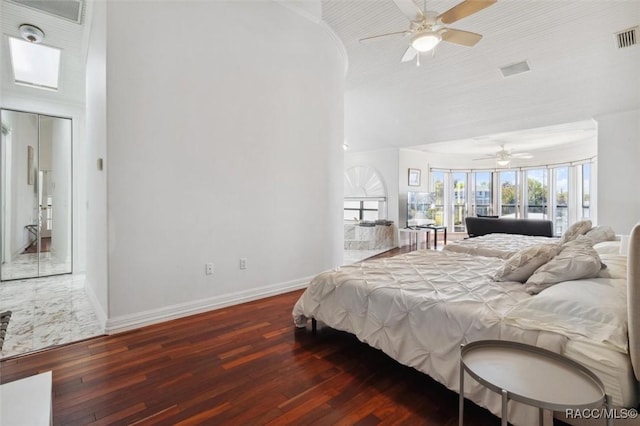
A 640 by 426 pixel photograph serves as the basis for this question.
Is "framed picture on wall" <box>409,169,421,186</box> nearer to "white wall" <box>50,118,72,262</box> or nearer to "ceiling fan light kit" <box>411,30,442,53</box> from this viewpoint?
"ceiling fan light kit" <box>411,30,442,53</box>

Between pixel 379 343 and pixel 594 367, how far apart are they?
43.5 inches

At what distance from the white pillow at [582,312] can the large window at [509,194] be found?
9237mm

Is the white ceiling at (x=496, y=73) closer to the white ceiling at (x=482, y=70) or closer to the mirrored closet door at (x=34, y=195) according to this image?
the white ceiling at (x=482, y=70)

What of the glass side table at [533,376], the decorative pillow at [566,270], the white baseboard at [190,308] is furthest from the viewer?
the white baseboard at [190,308]

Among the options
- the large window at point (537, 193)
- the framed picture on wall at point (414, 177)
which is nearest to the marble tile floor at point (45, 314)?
the framed picture on wall at point (414, 177)

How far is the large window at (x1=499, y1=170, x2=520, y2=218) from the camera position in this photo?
32.2 ft

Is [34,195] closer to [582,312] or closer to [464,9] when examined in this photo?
[464,9]

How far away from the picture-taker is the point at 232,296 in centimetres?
335

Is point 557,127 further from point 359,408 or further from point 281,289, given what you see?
point 359,408

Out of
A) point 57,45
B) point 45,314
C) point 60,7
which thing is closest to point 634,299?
point 45,314

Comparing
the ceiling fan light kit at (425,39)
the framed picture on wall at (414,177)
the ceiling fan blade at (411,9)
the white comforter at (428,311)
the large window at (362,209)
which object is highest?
the ceiling fan blade at (411,9)

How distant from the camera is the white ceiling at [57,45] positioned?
3.16 meters

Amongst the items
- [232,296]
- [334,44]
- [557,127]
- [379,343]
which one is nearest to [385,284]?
[379,343]

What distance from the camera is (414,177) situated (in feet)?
28.9
